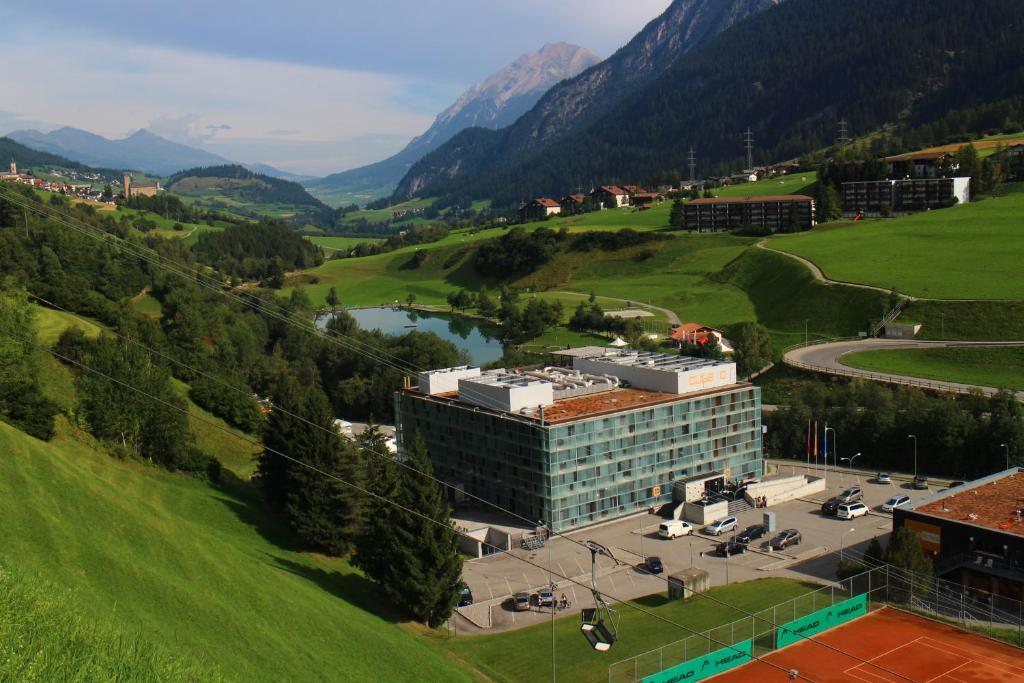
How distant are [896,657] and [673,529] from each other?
11.9m

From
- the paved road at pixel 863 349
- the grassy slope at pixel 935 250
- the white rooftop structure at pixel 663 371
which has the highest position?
the grassy slope at pixel 935 250

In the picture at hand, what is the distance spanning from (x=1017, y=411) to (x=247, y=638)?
3888cm

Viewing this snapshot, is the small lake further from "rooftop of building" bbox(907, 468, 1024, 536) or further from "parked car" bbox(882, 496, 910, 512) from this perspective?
"rooftop of building" bbox(907, 468, 1024, 536)

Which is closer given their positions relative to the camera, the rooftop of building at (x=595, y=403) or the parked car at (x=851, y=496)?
the rooftop of building at (x=595, y=403)

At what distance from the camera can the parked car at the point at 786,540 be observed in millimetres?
34125

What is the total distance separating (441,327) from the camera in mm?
101812

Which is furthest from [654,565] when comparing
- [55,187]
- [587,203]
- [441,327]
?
[55,187]

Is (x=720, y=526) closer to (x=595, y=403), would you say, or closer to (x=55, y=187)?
(x=595, y=403)

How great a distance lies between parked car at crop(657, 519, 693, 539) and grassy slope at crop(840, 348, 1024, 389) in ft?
87.8

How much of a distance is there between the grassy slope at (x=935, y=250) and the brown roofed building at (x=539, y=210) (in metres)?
64.5

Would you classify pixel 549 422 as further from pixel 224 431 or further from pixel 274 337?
pixel 274 337

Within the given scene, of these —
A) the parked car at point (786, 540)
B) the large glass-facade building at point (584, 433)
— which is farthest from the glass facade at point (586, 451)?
the parked car at point (786, 540)

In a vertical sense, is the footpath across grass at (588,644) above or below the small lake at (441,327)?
above

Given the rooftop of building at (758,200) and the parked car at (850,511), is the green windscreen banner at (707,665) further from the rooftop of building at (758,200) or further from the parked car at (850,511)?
the rooftop of building at (758,200)
